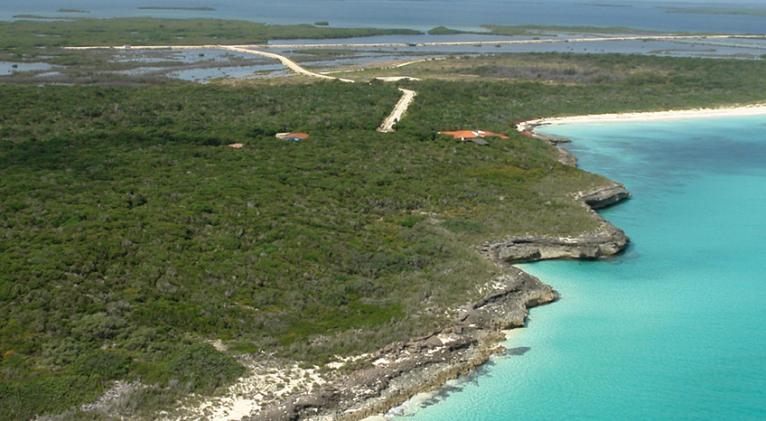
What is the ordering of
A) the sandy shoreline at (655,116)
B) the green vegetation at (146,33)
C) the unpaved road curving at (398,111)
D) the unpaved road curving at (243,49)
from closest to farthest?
the unpaved road curving at (398,111) → the sandy shoreline at (655,116) → the unpaved road curving at (243,49) → the green vegetation at (146,33)

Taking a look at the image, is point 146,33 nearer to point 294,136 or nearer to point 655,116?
point 655,116

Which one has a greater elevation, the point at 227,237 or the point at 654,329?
the point at 227,237

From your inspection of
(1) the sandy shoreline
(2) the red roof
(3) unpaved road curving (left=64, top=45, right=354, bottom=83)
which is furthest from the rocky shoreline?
(3) unpaved road curving (left=64, top=45, right=354, bottom=83)

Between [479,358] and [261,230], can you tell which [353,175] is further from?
[479,358]

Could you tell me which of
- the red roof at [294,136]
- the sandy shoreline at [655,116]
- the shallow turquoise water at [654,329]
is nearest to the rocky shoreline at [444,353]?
the shallow turquoise water at [654,329]

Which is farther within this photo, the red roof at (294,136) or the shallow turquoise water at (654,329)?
the red roof at (294,136)

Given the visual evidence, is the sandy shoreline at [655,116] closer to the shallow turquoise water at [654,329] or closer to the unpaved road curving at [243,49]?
the shallow turquoise water at [654,329]

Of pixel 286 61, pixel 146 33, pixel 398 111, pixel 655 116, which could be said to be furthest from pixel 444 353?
pixel 146 33
